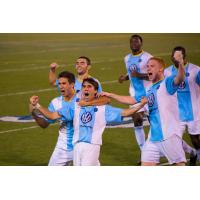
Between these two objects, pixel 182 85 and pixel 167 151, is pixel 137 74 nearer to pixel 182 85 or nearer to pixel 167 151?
pixel 182 85

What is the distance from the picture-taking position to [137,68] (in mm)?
10391

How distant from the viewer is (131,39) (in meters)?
10.3

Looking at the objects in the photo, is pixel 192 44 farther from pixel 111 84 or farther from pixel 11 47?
pixel 11 47

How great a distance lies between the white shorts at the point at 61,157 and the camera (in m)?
10.0

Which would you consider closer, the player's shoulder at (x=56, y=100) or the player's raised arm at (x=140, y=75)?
the player's shoulder at (x=56, y=100)

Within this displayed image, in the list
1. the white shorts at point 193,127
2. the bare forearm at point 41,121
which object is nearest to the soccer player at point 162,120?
the white shorts at point 193,127

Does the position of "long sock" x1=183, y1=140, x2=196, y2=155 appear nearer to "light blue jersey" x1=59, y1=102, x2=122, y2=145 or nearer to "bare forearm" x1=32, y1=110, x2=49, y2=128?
"light blue jersey" x1=59, y1=102, x2=122, y2=145

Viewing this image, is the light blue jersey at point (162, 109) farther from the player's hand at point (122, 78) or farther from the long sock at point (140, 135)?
the player's hand at point (122, 78)

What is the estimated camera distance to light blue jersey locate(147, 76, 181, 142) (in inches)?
393

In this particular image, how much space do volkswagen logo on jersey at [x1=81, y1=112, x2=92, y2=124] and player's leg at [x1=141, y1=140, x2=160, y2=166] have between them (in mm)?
648

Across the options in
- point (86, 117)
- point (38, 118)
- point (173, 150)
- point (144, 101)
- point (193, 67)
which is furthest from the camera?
point (193, 67)

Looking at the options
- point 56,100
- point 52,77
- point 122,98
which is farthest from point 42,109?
point 122,98

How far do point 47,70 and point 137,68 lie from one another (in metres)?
0.95

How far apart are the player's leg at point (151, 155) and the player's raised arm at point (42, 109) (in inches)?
38.0
